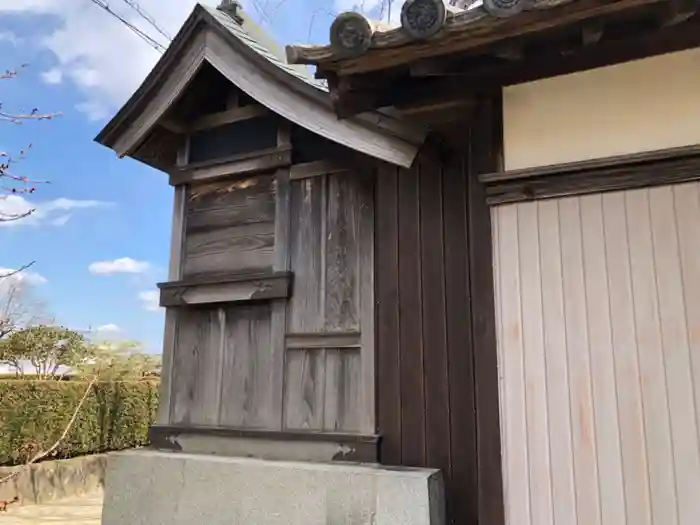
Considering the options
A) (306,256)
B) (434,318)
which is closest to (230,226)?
(306,256)

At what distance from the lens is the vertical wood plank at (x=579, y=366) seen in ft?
7.31

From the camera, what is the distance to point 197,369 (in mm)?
3670

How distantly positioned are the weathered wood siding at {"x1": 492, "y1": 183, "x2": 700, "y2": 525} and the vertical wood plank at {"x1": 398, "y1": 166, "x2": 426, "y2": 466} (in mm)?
615

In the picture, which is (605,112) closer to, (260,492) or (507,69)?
(507,69)

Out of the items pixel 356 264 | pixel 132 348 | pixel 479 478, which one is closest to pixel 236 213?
pixel 356 264

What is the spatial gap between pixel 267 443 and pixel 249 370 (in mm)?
456

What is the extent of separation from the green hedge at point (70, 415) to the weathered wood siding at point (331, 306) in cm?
727

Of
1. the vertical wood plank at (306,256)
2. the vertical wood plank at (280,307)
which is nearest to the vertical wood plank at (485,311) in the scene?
the vertical wood plank at (306,256)

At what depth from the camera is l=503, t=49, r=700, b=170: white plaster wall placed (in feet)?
7.73

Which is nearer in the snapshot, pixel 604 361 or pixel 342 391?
pixel 604 361

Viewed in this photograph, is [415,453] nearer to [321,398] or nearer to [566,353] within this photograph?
[321,398]

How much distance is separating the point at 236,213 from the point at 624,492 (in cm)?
269

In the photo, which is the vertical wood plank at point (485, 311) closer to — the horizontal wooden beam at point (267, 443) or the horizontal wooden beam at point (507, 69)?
the horizontal wooden beam at point (507, 69)

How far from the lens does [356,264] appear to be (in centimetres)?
332
